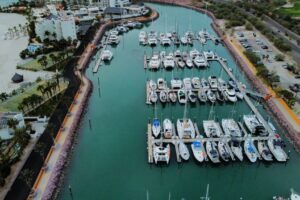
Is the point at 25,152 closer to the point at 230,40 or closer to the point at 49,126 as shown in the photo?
the point at 49,126

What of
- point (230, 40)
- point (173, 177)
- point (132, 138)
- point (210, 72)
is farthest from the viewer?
point (230, 40)

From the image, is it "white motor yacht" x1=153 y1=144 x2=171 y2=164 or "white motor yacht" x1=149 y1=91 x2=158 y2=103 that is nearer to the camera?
"white motor yacht" x1=153 y1=144 x2=171 y2=164

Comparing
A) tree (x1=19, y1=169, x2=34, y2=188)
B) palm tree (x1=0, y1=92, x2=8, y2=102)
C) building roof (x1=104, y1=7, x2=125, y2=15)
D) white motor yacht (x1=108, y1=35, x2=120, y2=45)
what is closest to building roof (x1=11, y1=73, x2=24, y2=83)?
palm tree (x1=0, y1=92, x2=8, y2=102)

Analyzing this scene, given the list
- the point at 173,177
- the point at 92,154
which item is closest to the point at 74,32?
the point at 92,154

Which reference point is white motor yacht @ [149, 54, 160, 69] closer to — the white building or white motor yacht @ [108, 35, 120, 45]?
white motor yacht @ [108, 35, 120, 45]

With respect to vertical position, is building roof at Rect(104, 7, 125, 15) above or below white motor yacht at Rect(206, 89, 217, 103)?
above

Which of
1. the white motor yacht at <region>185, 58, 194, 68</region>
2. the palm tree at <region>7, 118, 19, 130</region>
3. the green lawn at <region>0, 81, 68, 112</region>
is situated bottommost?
the green lawn at <region>0, 81, 68, 112</region>

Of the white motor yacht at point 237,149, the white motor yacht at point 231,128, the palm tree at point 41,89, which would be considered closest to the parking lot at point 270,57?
the white motor yacht at point 231,128

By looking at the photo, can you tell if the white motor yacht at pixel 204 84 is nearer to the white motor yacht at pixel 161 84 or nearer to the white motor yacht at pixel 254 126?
the white motor yacht at pixel 161 84
